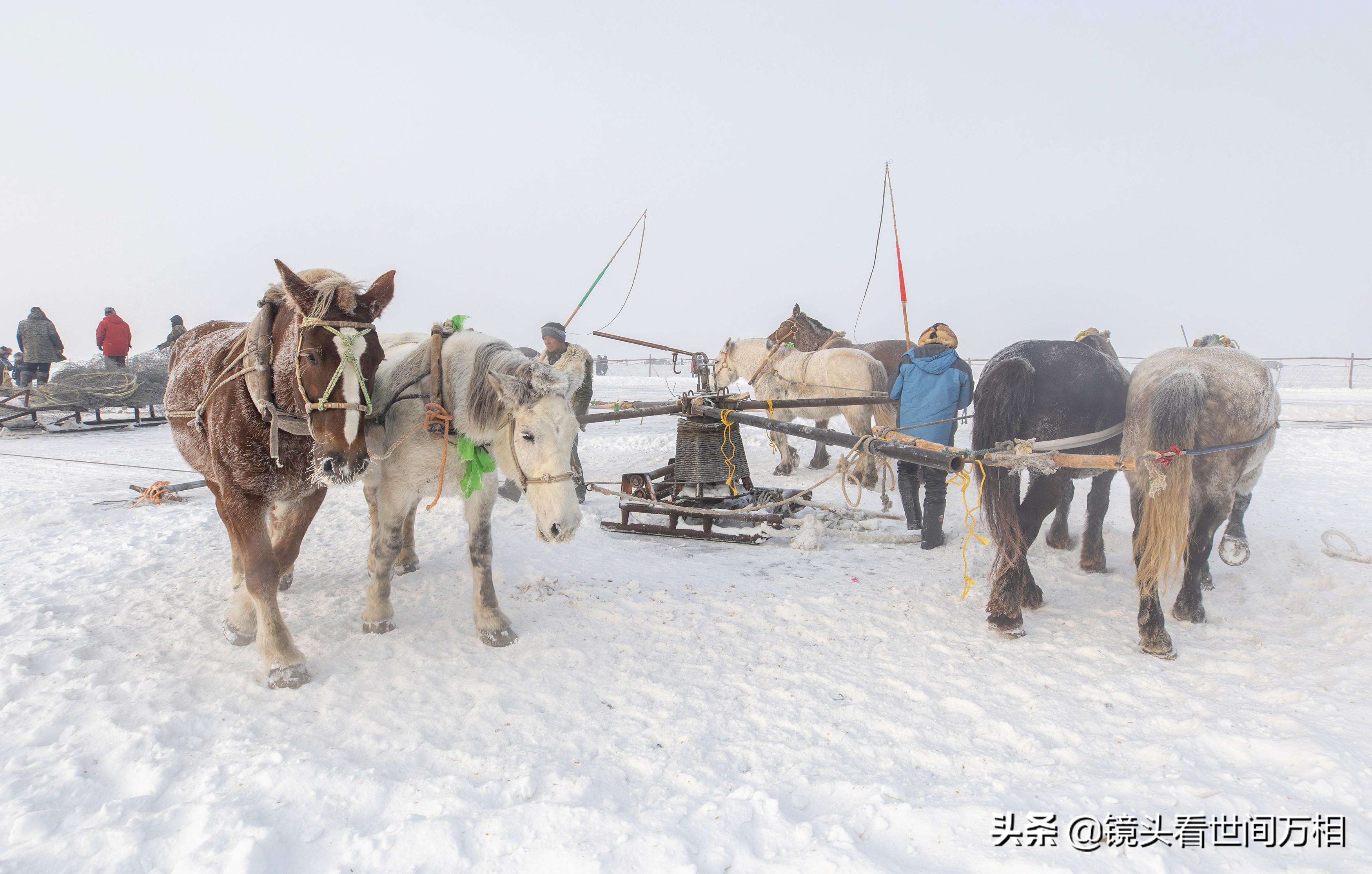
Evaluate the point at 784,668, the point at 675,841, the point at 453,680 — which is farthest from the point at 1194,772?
the point at 453,680

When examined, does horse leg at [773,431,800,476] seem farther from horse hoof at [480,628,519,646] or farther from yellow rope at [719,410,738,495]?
horse hoof at [480,628,519,646]

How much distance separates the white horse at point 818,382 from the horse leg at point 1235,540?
3.45m

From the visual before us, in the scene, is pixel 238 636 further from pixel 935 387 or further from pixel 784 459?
pixel 784 459

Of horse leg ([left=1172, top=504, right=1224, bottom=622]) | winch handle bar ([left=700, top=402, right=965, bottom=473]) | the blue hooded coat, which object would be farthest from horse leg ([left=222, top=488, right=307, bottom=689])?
horse leg ([left=1172, top=504, right=1224, bottom=622])

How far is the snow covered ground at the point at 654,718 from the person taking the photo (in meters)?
1.90

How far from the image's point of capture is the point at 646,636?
3.56 meters

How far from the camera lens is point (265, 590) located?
2883mm

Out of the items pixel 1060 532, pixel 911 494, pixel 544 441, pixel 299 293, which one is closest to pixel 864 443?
pixel 911 494

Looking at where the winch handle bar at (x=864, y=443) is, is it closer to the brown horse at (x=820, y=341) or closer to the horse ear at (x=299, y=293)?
the horse ear at (x=299, y=293)

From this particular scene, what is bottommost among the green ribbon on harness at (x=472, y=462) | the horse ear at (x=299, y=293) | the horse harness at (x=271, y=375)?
the green ribbon on harness at (x=472, y=462)

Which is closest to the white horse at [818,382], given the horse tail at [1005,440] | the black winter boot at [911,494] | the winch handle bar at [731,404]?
the black winter boot at [911,494]

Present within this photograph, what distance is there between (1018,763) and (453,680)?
238 cm

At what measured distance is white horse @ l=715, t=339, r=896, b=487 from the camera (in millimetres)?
8297

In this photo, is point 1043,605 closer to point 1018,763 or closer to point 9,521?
point 1018,763
